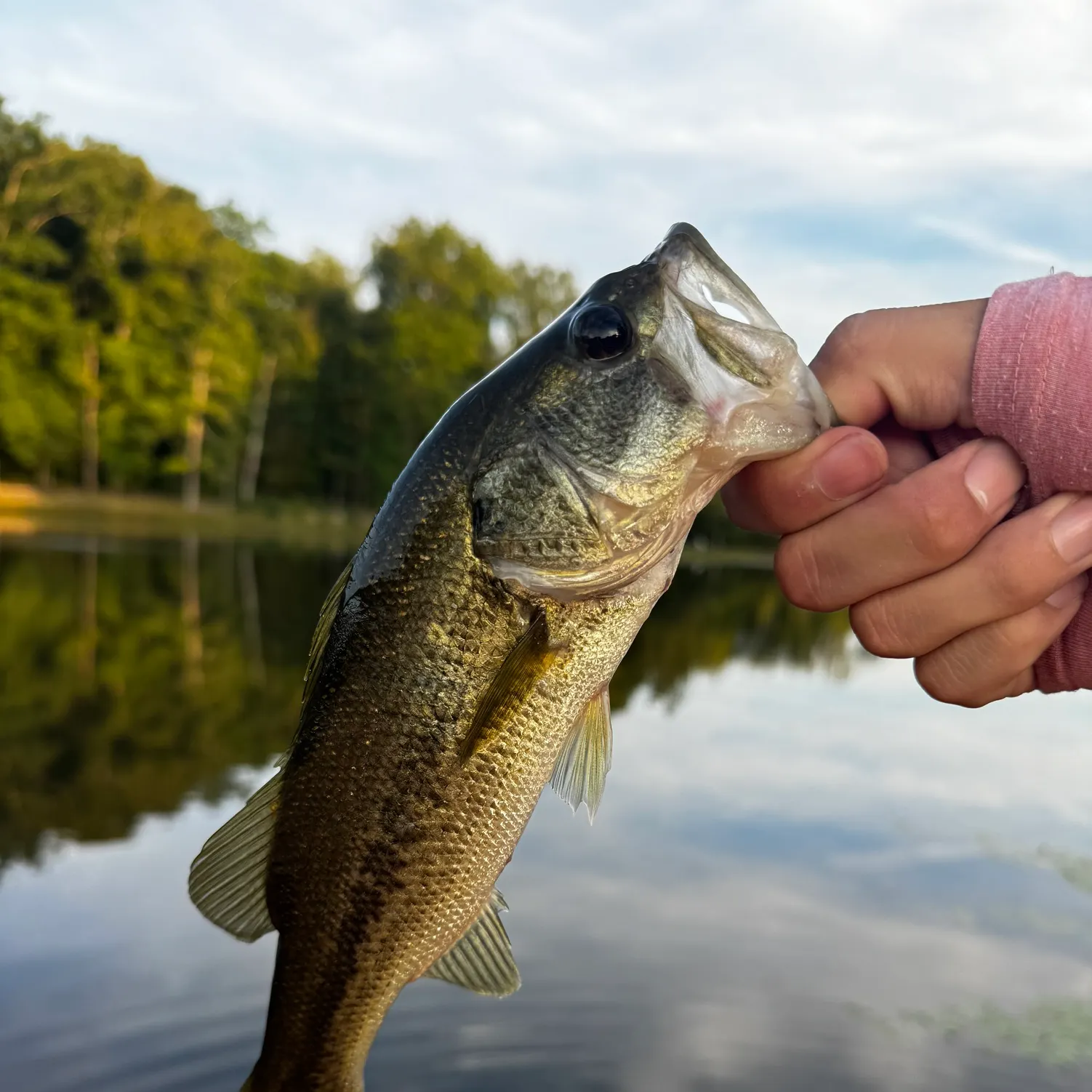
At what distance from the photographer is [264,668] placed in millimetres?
13133

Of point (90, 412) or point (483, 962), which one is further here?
point (90, 412)

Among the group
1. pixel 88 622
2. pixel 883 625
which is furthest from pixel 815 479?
pixel 88 622

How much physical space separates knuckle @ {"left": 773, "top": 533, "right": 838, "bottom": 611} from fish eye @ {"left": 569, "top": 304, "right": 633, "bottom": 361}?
26.0 inches

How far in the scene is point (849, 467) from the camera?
7.28ft

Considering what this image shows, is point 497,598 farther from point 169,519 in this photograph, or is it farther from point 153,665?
point 169,519

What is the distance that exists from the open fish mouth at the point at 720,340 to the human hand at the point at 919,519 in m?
0.22

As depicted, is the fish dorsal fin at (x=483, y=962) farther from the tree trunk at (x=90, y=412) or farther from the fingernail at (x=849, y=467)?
the tree trunk at (x=90, y=412)

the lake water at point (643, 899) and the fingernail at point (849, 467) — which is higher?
the fingernail at point (849, 467)

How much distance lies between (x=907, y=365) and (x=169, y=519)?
123 ft

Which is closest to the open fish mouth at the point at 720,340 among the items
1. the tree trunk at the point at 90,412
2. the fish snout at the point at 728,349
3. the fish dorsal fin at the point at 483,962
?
the fish snout at the point at 728,349

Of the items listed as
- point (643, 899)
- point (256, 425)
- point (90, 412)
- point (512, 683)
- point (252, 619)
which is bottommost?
point (643, 899)

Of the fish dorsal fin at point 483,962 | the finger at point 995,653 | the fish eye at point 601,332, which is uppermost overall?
the fish eye at point 601,332

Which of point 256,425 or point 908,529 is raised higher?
point 256,425

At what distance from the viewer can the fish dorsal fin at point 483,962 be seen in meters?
2.30
